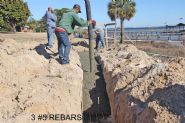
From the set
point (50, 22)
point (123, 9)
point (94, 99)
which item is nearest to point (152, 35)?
point (123, 9)

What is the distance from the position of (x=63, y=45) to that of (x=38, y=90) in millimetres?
2690

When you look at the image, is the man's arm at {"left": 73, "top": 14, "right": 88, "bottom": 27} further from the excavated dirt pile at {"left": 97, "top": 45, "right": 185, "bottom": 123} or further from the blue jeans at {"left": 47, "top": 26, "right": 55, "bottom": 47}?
the blue jeans at {"left": 47, "top": 26, "right": 55, "bottom": 47}

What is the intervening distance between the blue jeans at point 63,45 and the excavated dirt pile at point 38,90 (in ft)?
0.79

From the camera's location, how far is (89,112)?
9.65 meters

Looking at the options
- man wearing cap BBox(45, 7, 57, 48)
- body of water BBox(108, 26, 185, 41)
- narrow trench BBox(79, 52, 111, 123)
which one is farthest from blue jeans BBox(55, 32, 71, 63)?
body of water BBox(108, 26, 185, 41)

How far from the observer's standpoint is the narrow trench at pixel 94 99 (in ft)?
31.6

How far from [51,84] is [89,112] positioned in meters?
1.57

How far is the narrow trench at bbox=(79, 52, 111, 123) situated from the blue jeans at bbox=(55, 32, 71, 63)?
910mm

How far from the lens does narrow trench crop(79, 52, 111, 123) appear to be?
964 cm

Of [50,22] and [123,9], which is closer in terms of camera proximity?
[50,22]

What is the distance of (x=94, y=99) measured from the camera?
32.9 feet

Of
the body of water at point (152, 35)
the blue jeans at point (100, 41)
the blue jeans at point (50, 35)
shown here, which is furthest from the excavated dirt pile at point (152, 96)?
the body of water at point (152, 35)

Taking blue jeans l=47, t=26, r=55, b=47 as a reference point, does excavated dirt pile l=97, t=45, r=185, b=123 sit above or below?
below

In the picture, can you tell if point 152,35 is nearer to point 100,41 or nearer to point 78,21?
point 100,41
